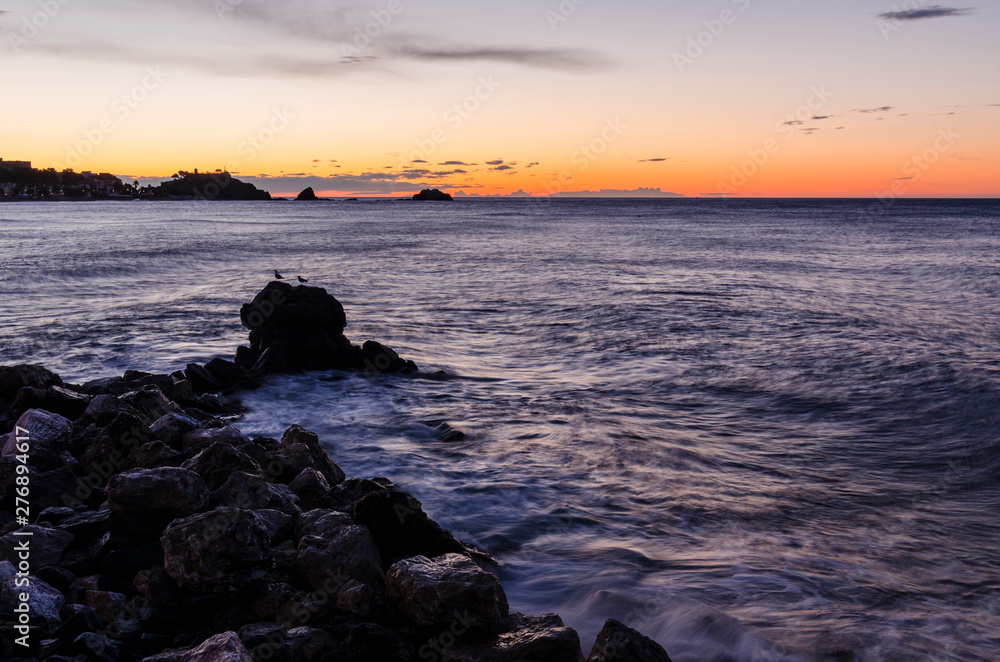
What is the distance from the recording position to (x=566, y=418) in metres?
10.6

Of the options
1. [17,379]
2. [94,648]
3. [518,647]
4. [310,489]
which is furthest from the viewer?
[17,379]

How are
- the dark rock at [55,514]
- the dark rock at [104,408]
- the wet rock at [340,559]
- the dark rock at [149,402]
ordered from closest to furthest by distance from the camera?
the wet rock at [340,559]
the dark rock at [55,514]
the dark rock at [104,408]
the dark rock at [149,402]

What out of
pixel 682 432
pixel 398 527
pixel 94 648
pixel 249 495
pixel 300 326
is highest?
pixel 300 326

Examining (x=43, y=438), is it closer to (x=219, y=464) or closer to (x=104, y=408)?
(x=104, y=408)

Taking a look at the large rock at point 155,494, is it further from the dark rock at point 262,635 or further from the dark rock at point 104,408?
the dark rock at point 104,408

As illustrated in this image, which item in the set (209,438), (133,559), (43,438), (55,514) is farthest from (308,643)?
(43,438)

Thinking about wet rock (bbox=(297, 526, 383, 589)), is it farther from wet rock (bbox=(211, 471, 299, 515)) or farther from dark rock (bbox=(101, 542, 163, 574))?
dark rock (bbox=(101, 542, 163, 574))

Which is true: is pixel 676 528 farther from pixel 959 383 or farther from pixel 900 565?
pixel 959 383

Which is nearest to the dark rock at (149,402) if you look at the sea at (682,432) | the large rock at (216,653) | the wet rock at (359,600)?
the sea at (682,432)

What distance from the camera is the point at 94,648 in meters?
3.89

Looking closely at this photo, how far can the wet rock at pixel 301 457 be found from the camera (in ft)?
22.7

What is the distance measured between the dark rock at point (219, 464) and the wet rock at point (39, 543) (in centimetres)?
111

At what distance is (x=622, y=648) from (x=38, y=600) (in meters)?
3.66

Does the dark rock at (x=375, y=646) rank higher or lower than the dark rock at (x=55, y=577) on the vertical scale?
lower
